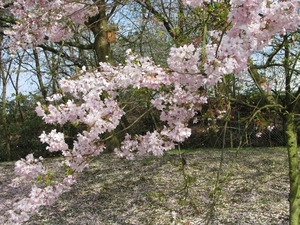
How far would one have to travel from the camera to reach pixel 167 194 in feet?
18.5

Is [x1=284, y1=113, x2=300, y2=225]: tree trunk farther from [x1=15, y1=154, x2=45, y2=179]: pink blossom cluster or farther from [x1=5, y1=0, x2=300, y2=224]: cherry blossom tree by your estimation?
[x1=15, y1=154, x2=45, y2=179]: pink blossom cluster

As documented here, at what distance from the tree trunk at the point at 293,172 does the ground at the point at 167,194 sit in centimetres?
64

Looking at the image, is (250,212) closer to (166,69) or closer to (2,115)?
(166,69)

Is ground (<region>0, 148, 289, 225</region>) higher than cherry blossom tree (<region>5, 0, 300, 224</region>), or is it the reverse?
cherry blossom tree (<region>5, 0, 300, 224</region>)

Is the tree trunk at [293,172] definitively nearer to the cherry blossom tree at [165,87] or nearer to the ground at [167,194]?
the cherry blossom tree at [165,87]

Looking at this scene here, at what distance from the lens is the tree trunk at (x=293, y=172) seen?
11.1 ft

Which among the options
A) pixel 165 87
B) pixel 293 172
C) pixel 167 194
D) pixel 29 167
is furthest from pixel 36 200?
pixel 167 194

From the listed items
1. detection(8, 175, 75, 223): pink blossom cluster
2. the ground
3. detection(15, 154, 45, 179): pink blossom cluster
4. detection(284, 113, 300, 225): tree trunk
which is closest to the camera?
detection(8, 175, 75, 223): pink blossom cluster

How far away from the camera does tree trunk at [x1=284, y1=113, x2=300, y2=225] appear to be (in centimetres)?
340

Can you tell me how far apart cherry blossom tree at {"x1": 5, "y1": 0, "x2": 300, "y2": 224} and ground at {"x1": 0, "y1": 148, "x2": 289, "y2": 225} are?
75 centimetres

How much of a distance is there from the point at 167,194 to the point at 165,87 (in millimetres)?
3043

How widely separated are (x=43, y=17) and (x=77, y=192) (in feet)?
9.60

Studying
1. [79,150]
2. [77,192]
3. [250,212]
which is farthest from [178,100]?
[77,192]

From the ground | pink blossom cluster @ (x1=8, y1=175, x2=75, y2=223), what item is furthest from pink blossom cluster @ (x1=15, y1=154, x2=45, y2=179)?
the ground
